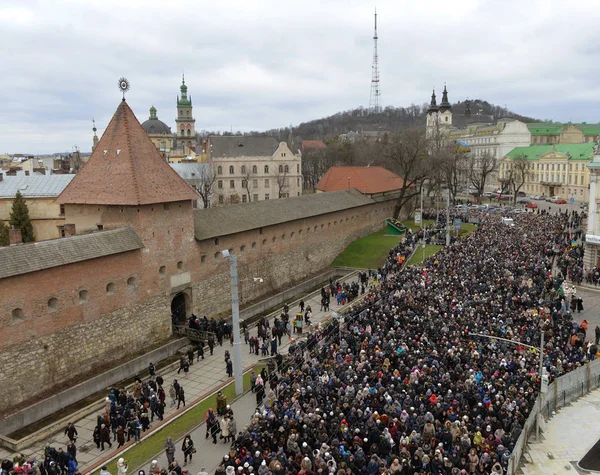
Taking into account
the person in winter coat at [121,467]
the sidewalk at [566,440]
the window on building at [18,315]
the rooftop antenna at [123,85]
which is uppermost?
the rooftop antenna at [123,85]

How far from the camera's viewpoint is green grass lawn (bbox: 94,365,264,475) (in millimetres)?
14945

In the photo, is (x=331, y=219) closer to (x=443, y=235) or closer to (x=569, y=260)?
(x=443, y=235)

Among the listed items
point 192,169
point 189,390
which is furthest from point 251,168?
point 189,390

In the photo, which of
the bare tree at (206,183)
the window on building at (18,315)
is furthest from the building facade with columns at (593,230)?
the bare tree at (206,183)

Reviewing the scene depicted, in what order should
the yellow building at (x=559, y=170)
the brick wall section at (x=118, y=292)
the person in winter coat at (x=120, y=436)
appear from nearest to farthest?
the person in winter coat at (x=120, y=436), the brick wall section at (x=118, y=292), the yellow building at (x=559, y=170)

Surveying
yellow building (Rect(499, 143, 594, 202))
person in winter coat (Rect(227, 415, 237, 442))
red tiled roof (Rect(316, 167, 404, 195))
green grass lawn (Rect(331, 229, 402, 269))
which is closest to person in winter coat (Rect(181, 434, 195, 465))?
person in winter coat (Rect(227, 415, 237, 442))

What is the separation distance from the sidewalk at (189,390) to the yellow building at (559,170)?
55060mm

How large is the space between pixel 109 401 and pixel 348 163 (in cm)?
6967

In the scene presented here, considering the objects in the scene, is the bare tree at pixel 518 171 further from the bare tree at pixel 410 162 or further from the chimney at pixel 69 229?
the chimney at pixel 69 229

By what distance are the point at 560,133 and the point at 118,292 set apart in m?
96.5

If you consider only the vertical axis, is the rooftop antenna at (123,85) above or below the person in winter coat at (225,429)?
above

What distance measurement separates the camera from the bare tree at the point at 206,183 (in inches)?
2241

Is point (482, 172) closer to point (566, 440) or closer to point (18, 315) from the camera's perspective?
point (566, 440)

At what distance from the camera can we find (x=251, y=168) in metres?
66.8
